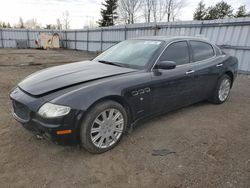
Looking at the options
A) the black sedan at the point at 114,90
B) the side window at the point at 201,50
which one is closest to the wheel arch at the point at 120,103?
the black sedan at the point at 114,90

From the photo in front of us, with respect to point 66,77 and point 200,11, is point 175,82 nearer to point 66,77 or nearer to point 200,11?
point 66,77

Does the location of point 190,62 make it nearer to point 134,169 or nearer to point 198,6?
point 134,169

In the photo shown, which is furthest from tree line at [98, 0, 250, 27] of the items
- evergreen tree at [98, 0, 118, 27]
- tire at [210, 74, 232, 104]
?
tire at [210, 74, 232, 104]

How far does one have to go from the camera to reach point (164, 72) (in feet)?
10.3

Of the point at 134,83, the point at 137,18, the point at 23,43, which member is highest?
the point at 137,18

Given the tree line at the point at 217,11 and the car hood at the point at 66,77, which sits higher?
the tree line at the point at 217,11

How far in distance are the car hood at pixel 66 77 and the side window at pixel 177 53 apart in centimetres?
70

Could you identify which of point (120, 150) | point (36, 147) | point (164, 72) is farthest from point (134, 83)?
point (36, 147)

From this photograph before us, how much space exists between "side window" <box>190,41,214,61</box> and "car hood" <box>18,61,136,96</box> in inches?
61.2

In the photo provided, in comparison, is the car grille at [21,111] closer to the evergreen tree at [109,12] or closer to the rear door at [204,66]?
the rear door at [204,66]

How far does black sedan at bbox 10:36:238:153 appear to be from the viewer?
2285 mm

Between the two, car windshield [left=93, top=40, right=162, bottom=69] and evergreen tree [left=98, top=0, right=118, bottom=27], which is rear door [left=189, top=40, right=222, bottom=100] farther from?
evergreen tree [left=98, top=0, right=118, bottom=27]

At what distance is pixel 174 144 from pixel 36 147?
6.33ft

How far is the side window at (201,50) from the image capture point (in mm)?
3798
